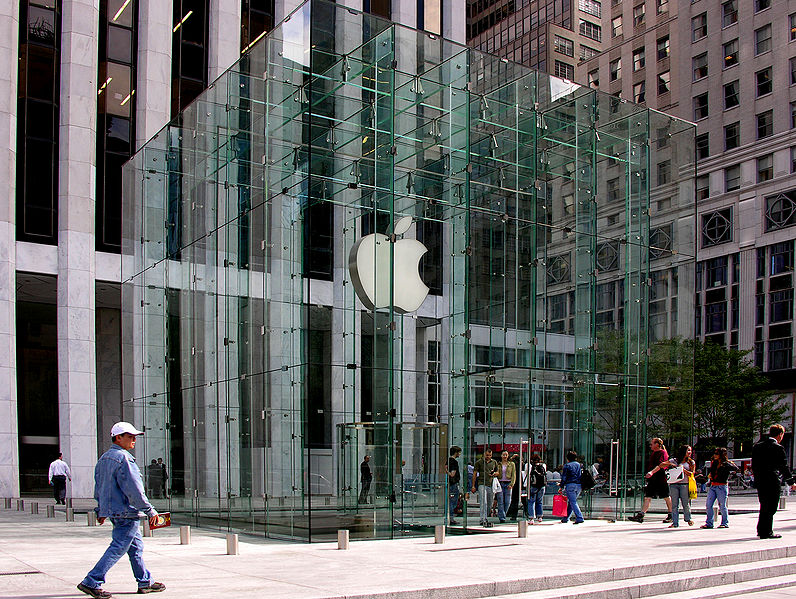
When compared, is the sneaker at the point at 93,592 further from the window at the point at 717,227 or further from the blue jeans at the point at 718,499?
the window at the point at 717,227

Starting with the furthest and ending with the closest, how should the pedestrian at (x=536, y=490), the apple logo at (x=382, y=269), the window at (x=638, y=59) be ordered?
1. the window at (x=638, y=59)
2. the pedestrian at (x=536, y=490)
3. the apple logo at (x=382, y=269)

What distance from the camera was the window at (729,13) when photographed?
74438 millimetres

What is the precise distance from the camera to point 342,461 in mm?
18203

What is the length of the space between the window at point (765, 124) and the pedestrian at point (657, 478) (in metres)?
55.6

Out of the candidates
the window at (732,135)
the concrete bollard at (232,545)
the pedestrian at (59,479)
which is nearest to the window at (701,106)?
the window at (732,135)

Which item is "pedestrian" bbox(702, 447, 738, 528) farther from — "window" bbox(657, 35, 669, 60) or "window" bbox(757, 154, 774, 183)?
"window" bbox(657, 35, 669, 60)

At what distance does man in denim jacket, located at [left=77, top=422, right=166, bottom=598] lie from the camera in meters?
9.82

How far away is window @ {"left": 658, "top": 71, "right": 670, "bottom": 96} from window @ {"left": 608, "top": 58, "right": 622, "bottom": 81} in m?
5.69

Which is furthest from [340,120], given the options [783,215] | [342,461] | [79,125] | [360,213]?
[783,215]

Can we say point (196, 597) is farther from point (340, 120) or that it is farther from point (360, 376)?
point (340, 120)

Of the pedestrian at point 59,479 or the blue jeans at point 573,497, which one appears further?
the pedestrian at point 59,479

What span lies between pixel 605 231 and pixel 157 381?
12171mm

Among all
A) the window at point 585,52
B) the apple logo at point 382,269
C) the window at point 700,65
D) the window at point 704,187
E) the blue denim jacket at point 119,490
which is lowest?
the blue denim jacket at point 119,490

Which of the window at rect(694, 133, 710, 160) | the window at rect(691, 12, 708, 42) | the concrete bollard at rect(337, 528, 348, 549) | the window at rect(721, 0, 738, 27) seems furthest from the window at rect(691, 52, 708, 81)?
the concrete bollard at rect(337, 528, 348, 549)
